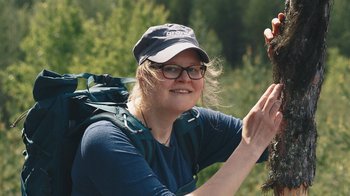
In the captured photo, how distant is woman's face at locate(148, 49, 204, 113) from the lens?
144 inches

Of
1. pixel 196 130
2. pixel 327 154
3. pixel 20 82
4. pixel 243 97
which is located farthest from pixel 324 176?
pixel 20 82

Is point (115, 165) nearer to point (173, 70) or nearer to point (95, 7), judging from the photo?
point (173, 70)

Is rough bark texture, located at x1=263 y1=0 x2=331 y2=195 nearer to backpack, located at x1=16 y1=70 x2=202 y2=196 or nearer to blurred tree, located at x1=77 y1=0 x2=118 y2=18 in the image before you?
backpack, located at x1=16 y1=70 x2=202 y2=196

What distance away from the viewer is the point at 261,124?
3.49m

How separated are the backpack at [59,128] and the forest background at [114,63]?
621 millimetres

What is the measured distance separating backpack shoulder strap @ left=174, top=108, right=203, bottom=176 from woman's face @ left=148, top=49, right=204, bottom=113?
10.9 inches

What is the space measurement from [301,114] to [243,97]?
25986 mm

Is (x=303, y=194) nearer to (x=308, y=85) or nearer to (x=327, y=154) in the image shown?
(x=308, y=85)

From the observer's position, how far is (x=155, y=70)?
3.66m

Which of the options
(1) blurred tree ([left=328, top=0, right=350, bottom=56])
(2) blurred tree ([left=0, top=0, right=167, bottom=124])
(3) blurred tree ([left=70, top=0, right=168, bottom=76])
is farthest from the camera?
(1) blurred tree ([left=328, top=0, right=350, bottom=56])

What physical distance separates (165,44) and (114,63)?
90.8ft

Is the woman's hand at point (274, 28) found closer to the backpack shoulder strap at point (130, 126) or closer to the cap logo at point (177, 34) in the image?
the cap logo at point (177, 34)

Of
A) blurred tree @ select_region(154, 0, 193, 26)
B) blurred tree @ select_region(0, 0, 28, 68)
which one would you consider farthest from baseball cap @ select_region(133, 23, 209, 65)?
blurred tree @ select_region(154, 0, 193, 26)

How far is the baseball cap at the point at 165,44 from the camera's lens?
143 inches
